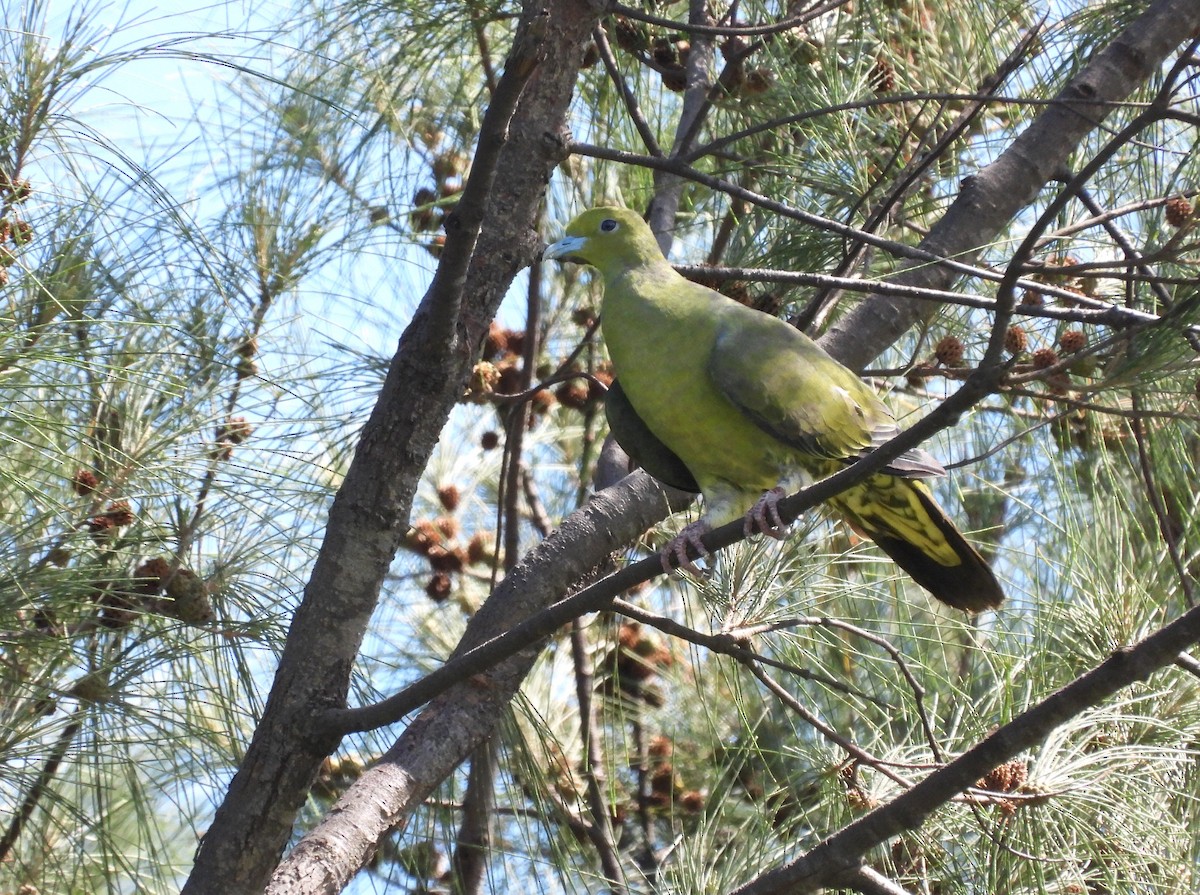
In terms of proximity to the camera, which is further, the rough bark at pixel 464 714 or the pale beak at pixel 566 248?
the pale beak at pixel 566 248

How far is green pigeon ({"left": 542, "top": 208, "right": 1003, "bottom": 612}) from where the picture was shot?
6.64 ft

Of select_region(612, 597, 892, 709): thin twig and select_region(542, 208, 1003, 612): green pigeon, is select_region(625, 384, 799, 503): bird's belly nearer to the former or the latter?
select_region(542, 208, 1003, 612): green pigeon

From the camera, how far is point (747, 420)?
2.08 metres

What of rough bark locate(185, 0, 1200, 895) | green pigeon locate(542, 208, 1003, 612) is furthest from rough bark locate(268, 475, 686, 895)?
green pigeon locate(542, 208, 1003, 612)

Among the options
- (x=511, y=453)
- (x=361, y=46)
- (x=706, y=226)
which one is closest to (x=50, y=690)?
(x=511, y=453)

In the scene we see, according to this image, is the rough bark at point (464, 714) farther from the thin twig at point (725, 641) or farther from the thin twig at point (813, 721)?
the thin twig at point (813, 721)

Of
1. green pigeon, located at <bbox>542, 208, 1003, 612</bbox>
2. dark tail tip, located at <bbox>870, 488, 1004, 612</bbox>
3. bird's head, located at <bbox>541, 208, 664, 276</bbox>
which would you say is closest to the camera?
green pigeon, located at <bbox>542, 208, 1003, 612</bbox>

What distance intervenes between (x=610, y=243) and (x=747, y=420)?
1.59 ft

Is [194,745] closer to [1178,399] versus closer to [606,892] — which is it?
[606,892]

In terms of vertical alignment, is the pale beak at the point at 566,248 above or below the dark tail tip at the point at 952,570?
above

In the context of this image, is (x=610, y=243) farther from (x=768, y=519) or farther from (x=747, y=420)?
(x=768, y=519)

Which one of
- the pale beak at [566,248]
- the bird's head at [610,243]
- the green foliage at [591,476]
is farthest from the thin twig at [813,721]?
the pale beak at [566,248]

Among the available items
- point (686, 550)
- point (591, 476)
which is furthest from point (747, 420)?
point (591, 476)

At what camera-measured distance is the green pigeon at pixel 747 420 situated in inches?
79.7
